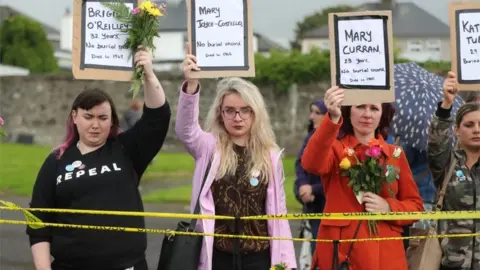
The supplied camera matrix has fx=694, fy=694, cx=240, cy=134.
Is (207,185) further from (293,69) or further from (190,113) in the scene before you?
(293,69)

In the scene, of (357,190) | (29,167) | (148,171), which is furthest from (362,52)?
(29,167)

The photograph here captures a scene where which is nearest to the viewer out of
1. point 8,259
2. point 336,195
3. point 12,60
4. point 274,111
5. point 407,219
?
point 407,219

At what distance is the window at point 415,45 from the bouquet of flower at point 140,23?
199ft

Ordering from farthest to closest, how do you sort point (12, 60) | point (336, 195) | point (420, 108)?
Answer: point (12, 60) → point (420, 108) → point (336, 195)

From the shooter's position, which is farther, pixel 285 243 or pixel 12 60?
pixel 12 60

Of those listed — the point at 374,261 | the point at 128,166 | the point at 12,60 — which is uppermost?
the point at 12,60

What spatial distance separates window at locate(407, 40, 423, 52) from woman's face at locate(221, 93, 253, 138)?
198ft

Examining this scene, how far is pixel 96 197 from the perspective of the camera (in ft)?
12.3

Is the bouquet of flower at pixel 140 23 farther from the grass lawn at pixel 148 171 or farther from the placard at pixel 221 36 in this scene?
the grass lawn at pixel 148 171

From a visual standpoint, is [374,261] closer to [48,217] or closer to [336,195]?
[336,195]

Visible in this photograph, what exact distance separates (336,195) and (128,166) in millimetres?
1204

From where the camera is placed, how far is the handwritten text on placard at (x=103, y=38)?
12.7 ft

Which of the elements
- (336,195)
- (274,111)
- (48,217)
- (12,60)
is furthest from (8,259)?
(12,60)

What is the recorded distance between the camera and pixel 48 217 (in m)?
3.83
